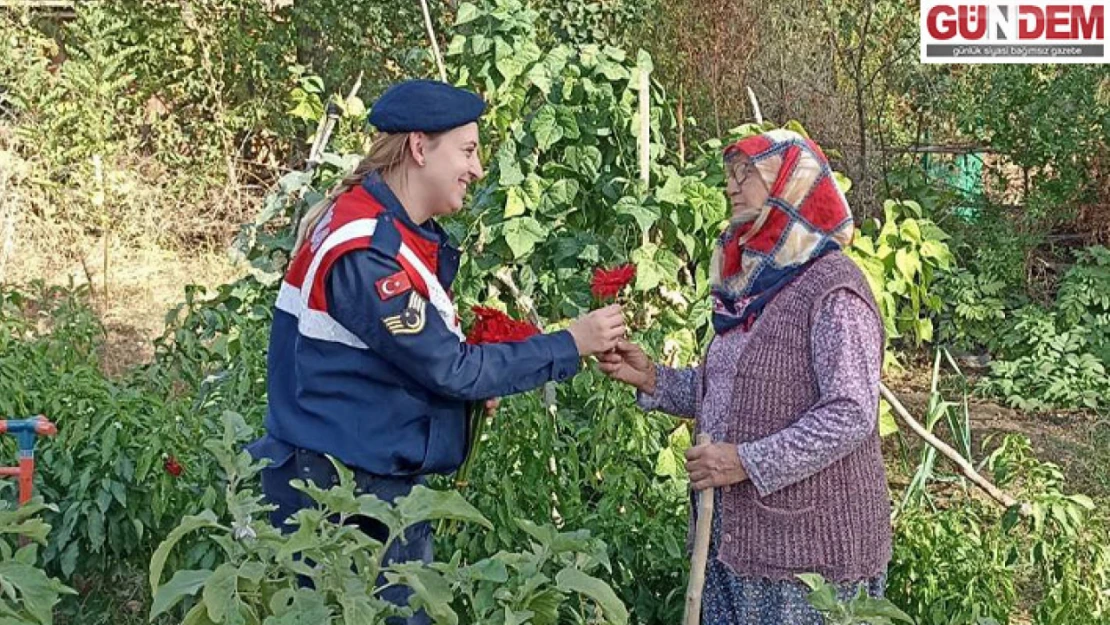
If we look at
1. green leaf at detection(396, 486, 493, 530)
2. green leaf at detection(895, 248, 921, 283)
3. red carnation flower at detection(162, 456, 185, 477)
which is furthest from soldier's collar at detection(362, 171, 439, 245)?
green leaf at detection(895, 248, 921, 283)

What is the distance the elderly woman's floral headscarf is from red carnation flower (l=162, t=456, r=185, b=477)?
1.60 m

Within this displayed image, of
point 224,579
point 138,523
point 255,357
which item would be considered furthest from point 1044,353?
point 224,579

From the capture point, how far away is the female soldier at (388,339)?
9.06 ft

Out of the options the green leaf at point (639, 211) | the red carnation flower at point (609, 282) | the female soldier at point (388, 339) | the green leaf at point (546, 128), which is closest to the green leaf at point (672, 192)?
the green leaf at point (639, 211)

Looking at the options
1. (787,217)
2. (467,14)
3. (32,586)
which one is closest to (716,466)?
(787,217)

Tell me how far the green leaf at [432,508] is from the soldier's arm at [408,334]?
0.79 metres

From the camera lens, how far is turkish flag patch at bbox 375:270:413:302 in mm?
2729

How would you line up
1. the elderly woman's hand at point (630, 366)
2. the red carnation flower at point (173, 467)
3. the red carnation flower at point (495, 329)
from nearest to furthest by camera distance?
the red carnation flower at point (495, 329), the elderly woman's hand at point (630, 366), the red carnation flower at point (173, 467)

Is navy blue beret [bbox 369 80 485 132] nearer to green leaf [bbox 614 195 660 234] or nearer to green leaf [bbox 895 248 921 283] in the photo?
green leaf [bbox 614 195 660 234]

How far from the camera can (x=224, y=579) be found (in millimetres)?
1868

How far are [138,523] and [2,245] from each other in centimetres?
626

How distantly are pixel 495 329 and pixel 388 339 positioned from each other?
1.44 ft

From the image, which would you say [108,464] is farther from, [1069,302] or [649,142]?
[1069,302]

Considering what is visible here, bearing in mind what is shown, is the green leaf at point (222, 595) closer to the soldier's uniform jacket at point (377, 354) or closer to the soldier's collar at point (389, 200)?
the soldier's uniform jacket at point (377, 354)
